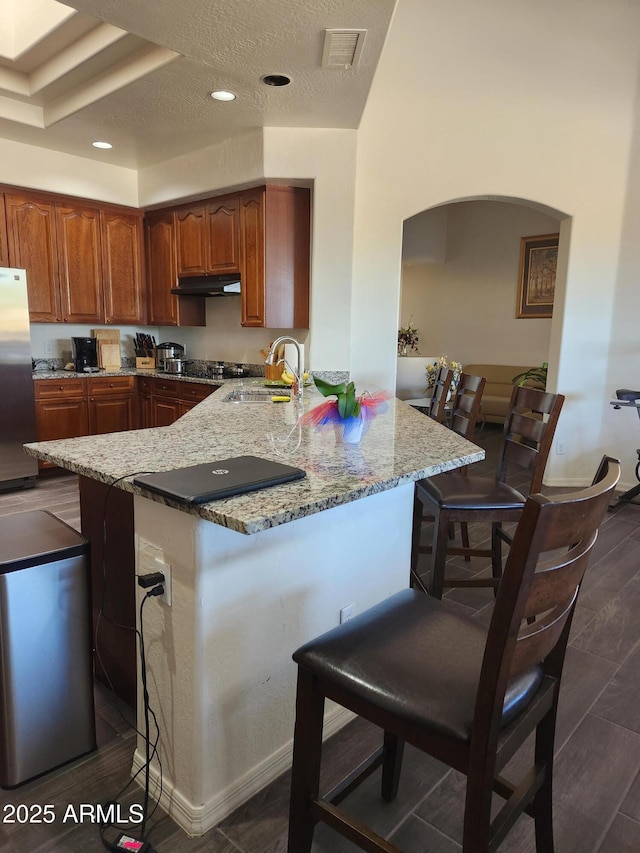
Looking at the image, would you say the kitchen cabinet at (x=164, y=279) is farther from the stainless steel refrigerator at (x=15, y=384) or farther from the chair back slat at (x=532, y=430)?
the chair back slat at (x=532, y=430)

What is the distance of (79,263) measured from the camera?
5.02 m

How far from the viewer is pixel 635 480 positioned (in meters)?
4.64

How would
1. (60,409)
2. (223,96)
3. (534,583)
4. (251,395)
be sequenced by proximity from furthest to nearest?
(60,409), (251,395), (223,96), (534,583)

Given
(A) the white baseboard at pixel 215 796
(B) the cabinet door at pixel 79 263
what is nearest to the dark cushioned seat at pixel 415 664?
(A) the white baseboard at pixel 215 796

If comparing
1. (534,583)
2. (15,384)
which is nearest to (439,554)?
(534,583)

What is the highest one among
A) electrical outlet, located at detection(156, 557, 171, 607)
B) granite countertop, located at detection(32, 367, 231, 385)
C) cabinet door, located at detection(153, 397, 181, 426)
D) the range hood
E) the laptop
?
the range hood

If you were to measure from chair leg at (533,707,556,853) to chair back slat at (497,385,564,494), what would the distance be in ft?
3.72

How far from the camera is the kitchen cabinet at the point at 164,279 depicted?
5180 millimetres

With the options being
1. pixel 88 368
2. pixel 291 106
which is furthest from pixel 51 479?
pixel 291 106

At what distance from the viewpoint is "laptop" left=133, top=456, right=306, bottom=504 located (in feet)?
3.90

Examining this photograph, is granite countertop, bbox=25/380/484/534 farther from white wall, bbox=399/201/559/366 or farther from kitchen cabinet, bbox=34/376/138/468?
white wall, bbox=399/201/559/366

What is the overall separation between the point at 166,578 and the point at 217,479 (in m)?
0.31

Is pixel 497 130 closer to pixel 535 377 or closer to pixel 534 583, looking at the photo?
pixel 535 377

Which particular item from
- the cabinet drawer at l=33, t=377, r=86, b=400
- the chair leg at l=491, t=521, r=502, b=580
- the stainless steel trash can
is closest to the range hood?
the cabinet drawer at l=33, t=377, r=86, b=400
